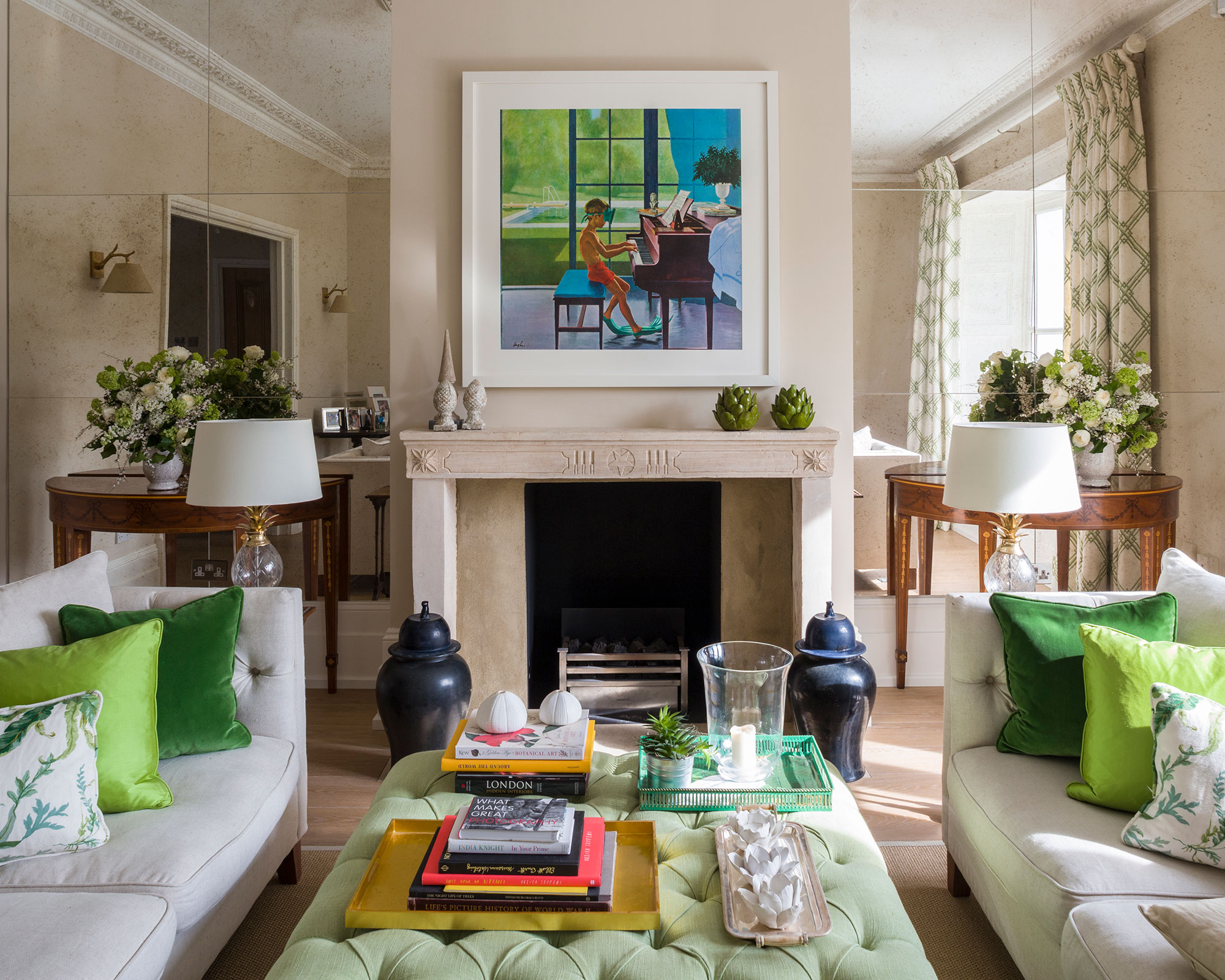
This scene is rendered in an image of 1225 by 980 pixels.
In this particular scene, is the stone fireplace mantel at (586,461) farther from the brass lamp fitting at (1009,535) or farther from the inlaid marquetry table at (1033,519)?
the brass lamp fitting at (1009,535)

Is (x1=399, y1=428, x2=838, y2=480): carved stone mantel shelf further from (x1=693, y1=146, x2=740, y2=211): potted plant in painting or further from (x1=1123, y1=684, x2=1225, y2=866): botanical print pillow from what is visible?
(x1=1123, y1=684, x2=1225, y2=866): botanical print pillow

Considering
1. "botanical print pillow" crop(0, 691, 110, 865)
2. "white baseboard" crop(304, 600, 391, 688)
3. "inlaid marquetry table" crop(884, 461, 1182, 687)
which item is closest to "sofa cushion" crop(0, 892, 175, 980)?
"botanical print pillow" crop(0, 691, 110, 865)

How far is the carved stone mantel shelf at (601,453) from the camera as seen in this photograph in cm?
317

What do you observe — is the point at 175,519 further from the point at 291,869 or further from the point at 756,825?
the point at 756,825

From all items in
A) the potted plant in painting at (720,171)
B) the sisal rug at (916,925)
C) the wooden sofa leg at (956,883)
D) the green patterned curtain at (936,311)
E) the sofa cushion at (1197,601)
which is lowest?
the sisal rug at (916,925)

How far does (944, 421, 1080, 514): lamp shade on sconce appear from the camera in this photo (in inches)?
94.0

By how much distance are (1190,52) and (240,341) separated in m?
3.96

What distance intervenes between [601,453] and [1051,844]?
189 centimetres

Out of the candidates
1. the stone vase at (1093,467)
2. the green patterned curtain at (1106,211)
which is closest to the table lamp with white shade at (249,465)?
the stone vase at (1093,467)

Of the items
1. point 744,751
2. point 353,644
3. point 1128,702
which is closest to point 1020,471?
point 1128,702

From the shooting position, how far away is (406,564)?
354 centimetres

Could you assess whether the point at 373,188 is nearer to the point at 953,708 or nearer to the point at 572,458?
the point at 572,458

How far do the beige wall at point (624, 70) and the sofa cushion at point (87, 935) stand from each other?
6.67 ft

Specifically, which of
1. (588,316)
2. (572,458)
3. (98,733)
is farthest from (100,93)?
(98,733)
